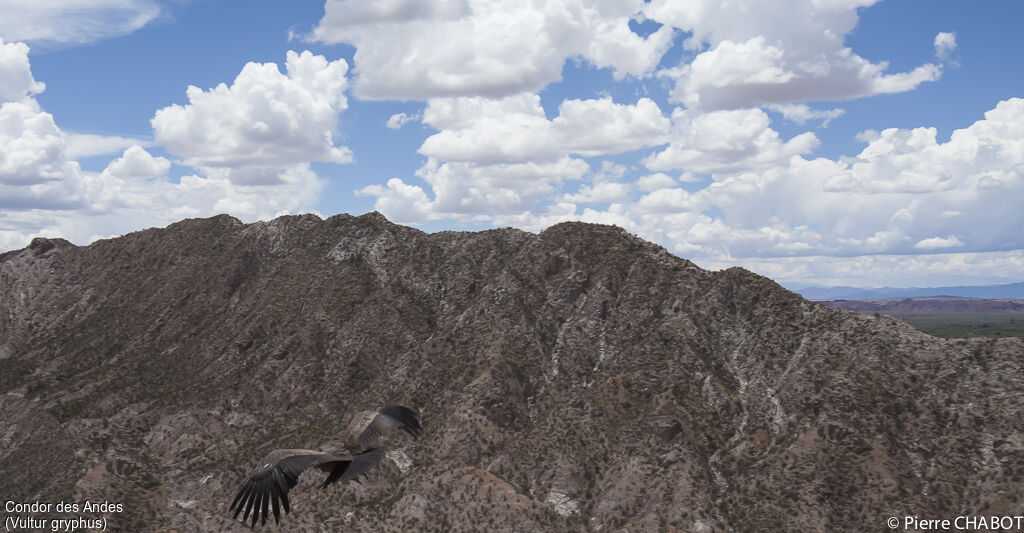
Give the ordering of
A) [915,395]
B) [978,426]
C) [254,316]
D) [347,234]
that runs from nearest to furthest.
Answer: [978,426] < [915,395] < [254,316] < [347,234]

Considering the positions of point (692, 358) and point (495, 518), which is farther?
point (692, 358)

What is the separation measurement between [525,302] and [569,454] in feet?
109

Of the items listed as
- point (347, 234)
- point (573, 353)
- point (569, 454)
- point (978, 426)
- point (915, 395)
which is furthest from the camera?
point (347, 234)

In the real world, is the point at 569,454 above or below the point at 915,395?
below

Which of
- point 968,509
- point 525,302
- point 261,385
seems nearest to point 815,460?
point 968,509

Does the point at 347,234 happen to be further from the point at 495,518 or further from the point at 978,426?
the point at 978,426

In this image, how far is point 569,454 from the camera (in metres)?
92.3

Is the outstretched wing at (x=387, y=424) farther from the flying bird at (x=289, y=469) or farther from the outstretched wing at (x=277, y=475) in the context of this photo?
the outstretched wing at (x=277, y=475)

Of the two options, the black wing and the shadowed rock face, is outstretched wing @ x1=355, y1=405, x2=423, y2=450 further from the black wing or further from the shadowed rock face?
the shadowed rock face

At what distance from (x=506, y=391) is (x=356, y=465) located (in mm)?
82976

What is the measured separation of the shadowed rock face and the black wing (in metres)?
64.3

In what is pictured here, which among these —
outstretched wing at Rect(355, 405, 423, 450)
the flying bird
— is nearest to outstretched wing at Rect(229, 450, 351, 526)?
the flying bird

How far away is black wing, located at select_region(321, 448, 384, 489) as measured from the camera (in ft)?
71.4

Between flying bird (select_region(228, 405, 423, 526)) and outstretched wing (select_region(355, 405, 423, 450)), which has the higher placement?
outstretched wing (select_region(355, 405, 423, 450))
